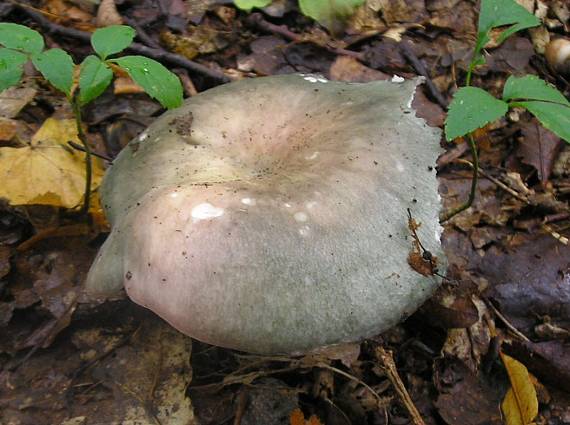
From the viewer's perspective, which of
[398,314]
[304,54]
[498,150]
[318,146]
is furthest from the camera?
[304,54]

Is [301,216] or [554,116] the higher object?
[554,116]

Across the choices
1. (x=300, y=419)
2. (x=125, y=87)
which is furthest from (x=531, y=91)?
(x=125, y=87)

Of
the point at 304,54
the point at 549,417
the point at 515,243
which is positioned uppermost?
the point at 304,54

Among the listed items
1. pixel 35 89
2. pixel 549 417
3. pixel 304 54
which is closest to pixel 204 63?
pixel 304 54

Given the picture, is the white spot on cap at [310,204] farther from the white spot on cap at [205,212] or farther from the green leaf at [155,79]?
the green leaf at [155,79]

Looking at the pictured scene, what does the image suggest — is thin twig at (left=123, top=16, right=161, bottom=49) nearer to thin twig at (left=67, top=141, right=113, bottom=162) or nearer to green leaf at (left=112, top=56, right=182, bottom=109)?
thin twig at (left=67, top=141, right=113, bottom=162)

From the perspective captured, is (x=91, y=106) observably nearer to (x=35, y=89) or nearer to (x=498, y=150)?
(x=35, y=89)

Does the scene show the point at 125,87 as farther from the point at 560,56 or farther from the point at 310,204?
the point at 560,56
